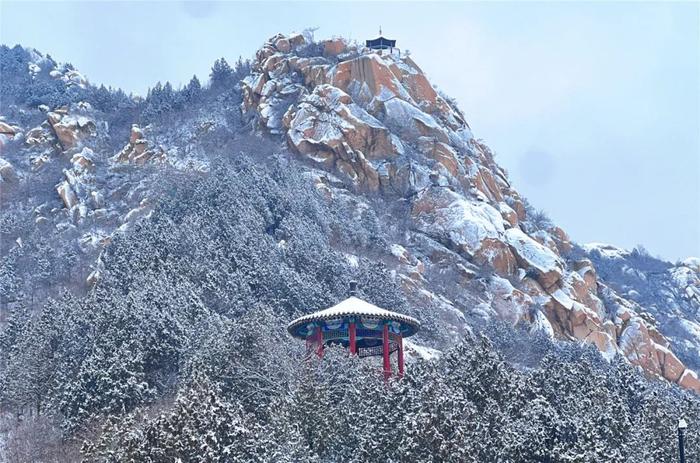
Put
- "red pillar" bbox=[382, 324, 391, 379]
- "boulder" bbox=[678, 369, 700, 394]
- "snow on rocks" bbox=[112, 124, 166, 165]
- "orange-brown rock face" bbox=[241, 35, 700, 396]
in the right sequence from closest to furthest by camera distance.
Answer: "red pillar" bbox=[382, 324, 391, 379]
"orange-brown rock face" bbox=[241, 35, 700, 396]
"boulder" bbox=[678, 369, 700, 394]
"snow on rocks" bbox=[112, 124, 166, 165]

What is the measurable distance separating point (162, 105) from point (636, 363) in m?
48.9

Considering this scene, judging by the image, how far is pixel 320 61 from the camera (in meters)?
87.7

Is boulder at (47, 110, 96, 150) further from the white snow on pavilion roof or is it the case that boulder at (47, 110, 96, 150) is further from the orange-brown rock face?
the white snow on pavilion roof

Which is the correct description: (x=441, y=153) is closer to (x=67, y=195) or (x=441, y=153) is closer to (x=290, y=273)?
(x=290, y=273)

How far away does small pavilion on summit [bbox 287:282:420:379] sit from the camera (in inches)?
1603

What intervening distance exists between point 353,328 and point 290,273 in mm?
14879

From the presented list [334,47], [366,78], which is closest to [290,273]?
[366,78]

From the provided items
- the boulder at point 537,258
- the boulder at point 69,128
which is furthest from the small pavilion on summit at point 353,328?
the boulder at point 69,128

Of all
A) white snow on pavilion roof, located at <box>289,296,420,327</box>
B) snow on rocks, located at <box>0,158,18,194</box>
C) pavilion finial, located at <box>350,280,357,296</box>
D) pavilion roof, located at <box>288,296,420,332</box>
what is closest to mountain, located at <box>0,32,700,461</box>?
snow on rocks, located at <box>0,158,18,194</box>

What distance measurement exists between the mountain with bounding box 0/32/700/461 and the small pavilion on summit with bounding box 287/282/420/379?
1.70m

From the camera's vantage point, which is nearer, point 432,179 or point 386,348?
point 386,348

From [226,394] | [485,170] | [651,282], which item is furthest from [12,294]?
[651,282]

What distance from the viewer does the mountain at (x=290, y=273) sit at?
33.0 meters

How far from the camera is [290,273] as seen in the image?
182 feet
